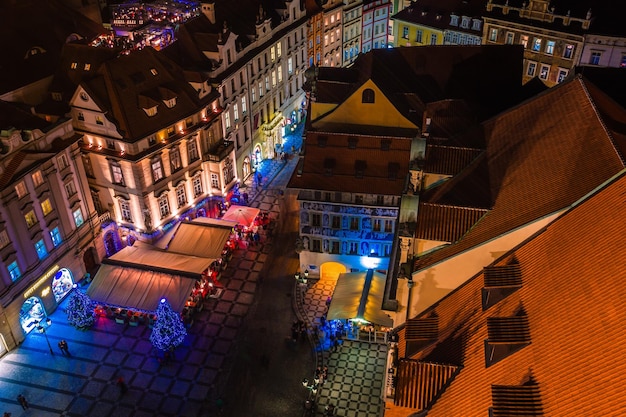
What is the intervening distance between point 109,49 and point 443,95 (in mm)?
37754

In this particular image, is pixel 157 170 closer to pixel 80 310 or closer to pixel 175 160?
pixel 175 160

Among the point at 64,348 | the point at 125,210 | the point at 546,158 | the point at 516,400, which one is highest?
the point at 546,158

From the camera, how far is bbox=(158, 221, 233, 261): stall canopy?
64.2 metres

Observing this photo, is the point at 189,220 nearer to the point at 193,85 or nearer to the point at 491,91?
the point at 193,85

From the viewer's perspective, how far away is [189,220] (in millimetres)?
67938

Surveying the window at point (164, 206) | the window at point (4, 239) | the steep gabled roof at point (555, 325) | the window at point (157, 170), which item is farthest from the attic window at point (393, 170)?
the window at point (4, 239)

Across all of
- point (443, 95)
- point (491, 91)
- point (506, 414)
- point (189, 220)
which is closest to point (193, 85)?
point (189, 220)

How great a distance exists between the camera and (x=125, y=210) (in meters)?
Answer: 65.3

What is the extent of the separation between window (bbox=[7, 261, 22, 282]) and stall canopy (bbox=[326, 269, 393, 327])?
28.9 meters

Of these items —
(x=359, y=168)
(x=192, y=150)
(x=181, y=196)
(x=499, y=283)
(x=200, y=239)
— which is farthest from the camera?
(x=181, y=196)

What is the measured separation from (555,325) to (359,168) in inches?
1320

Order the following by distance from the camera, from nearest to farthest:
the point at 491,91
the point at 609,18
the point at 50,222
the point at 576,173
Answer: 1. the point at 576,173
2. the point at 50,222
3. the point at 491,91
4. the point at 609,18

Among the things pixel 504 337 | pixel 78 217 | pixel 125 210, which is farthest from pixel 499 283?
pixel 78 217

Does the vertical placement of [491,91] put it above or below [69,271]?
above
